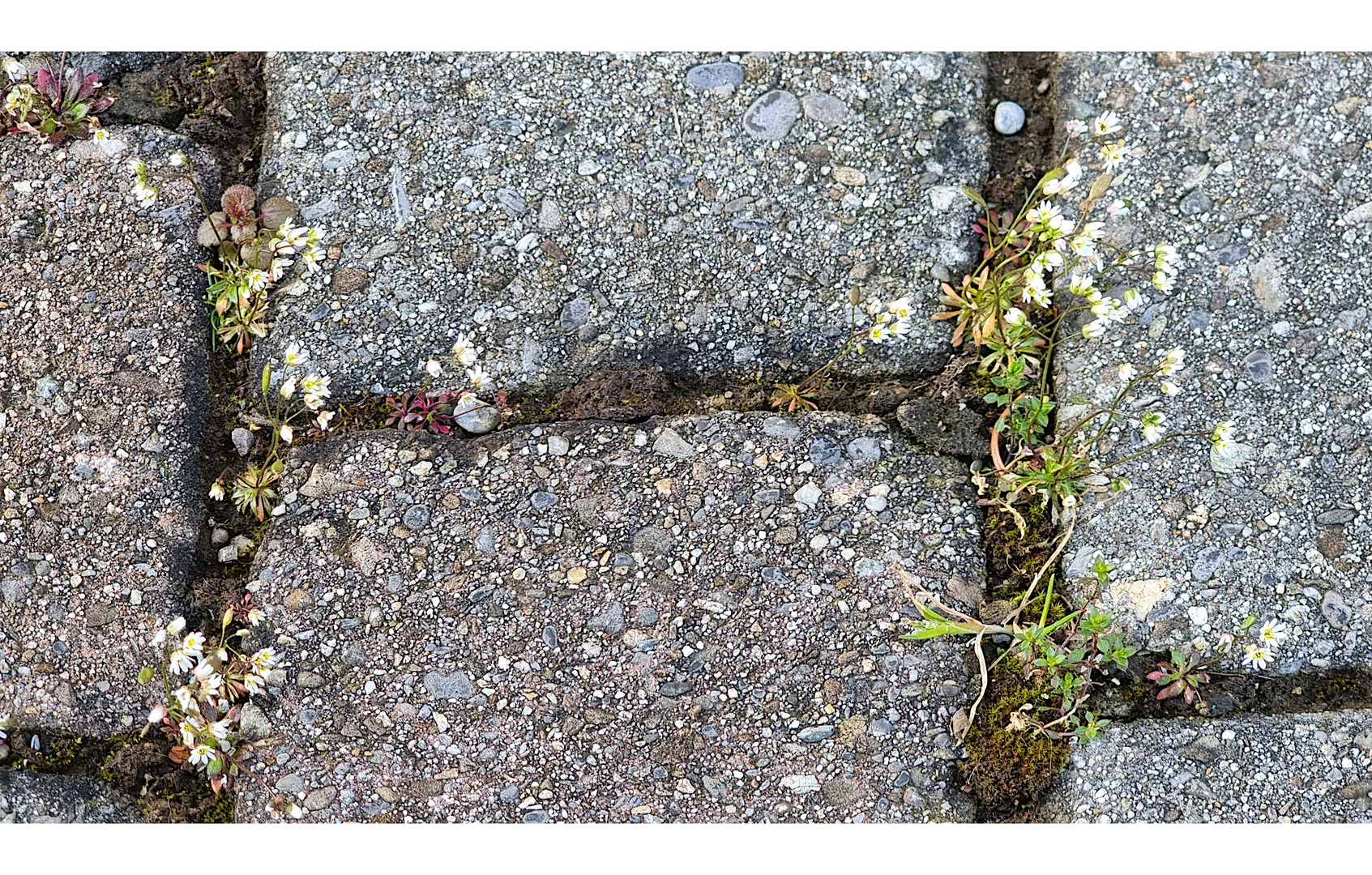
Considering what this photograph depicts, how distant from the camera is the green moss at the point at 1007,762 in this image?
206cm

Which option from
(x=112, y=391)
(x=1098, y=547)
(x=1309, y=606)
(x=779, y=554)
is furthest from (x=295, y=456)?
(x=1309, y=606)

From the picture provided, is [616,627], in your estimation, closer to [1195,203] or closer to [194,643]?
[194,643]

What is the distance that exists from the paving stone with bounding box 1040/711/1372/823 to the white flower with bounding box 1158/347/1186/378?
74cm

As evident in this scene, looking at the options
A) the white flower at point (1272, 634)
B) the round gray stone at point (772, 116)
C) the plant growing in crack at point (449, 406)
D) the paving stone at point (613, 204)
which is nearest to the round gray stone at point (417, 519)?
the plant growing in crack at point (449, 406)

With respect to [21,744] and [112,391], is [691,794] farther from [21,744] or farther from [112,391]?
[112,391]

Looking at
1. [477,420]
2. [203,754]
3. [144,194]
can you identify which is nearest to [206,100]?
[144,194]

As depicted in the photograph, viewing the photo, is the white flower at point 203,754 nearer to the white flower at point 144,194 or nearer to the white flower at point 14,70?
the white flower at point 144,194

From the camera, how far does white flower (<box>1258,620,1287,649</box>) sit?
6.88ft

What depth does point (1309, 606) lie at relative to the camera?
2.12 meters

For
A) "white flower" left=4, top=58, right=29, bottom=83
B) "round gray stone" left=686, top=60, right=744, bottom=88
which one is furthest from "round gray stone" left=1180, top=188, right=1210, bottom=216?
"white flower" left=4, top=58, right=29, bottom=83

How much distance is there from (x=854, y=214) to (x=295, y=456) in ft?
4.52

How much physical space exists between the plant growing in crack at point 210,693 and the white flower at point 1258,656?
197cm

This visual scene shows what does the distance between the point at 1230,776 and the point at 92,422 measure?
2.50m

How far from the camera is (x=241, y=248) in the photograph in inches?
92.2
